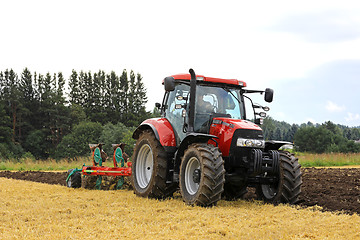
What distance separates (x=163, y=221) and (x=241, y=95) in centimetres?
360

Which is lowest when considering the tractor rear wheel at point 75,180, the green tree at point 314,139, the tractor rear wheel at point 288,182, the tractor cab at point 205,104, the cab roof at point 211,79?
the green tree at point 314,139

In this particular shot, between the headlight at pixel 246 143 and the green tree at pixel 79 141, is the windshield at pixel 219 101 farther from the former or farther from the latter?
the green tree at pixel 79 141

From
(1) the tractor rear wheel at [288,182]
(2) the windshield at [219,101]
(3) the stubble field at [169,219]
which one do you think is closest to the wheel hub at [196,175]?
(3) the stubble field at [169,219]

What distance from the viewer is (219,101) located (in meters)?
8.30

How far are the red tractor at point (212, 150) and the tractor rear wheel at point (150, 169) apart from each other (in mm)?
20

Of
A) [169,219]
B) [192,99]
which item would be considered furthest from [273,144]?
[169,219]

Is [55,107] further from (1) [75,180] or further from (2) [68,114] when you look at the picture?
(1) [75,180]

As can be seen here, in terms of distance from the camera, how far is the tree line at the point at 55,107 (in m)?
63.5

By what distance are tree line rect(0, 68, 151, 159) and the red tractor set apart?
52.0 metres

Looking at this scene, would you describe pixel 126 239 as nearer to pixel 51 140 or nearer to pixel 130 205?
pixel 130 205

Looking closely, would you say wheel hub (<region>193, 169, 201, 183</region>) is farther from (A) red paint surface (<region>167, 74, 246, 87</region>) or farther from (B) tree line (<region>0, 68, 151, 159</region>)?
(B) tree line (<region>0, 68, 151, 159</region>)

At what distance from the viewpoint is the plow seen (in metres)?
10.2

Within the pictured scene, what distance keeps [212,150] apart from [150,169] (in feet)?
8.11

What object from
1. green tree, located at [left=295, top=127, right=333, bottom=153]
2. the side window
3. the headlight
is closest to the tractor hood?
the headlight
